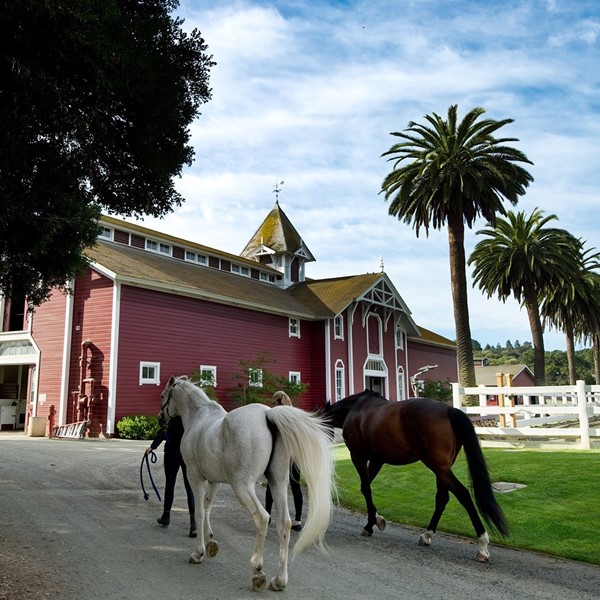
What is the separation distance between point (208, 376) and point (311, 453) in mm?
18499

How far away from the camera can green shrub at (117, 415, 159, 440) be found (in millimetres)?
20688

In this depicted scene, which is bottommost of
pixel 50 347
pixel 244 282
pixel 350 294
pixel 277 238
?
pixel 50 347

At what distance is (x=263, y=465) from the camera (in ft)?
18.6

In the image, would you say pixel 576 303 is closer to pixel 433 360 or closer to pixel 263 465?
pixel 433 360

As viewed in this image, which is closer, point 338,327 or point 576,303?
point 338,327

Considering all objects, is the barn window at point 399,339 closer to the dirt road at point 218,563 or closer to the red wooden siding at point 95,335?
the red wooden siding at point 95,335

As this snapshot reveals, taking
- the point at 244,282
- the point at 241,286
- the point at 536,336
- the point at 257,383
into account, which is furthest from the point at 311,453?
the point at 536,336

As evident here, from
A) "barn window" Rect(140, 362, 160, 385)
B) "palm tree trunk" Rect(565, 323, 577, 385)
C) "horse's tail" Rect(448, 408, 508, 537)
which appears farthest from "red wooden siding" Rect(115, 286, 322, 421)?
"palm tree trunk" Rect(565, 323, 577, 385)

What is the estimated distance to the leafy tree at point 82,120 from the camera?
24.0ft

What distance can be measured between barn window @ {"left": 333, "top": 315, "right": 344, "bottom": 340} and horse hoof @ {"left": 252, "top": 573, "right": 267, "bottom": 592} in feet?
91.1

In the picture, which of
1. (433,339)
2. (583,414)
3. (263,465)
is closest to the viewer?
(263,465)

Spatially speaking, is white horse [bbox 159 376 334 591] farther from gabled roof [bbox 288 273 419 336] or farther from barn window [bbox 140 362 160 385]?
gabled roof [bbox 288 273 419 336]

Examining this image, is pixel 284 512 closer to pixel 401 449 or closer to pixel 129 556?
pixel 129 556

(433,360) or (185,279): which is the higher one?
(185,279)
